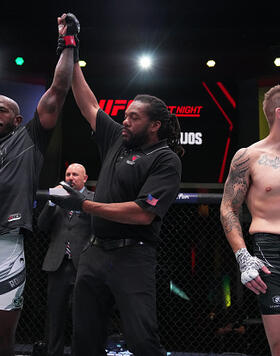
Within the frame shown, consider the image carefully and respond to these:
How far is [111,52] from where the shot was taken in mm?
6566

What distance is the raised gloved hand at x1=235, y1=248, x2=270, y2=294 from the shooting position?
6.30 feet

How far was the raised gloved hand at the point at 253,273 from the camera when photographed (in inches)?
75.6

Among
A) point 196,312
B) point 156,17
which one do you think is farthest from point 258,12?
point 196,312

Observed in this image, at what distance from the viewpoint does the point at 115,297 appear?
206 centimetres

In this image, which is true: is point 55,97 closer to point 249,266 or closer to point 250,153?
point 250,153

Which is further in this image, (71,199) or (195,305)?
(195,305)

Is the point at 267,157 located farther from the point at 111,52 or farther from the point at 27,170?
the point at 111,52

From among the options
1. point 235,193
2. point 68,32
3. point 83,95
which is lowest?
point 235,193

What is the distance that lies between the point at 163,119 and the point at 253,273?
0.94 m

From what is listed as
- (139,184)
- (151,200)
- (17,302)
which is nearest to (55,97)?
(139,184)

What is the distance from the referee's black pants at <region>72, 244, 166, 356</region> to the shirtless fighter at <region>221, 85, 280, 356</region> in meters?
0.44

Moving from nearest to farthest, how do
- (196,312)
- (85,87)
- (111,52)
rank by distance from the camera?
(85,87), (196,312), (111,52)

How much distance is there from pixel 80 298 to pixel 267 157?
1.13 m

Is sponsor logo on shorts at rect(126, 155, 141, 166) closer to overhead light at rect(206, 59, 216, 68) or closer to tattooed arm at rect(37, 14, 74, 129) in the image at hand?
tattooed arm at rect(37, 14, 74, 129)
